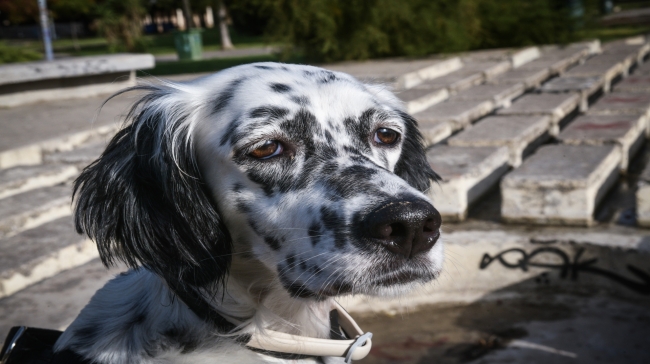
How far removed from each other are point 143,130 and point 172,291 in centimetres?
57

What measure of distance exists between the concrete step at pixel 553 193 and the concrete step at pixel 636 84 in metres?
3.44

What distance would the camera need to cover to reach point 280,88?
241 centimetres

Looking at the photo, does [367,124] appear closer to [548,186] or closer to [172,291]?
[172,291]

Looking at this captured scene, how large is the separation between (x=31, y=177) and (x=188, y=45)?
16951 mm

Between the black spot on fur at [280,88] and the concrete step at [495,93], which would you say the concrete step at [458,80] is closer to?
the concrete step at [495,93]

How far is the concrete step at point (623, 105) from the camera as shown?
257 inches

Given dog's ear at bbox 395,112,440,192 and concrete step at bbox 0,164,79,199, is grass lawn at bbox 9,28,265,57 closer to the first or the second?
concrete step at bbox 0,164,79,199

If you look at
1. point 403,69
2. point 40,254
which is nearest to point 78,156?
point 40,254

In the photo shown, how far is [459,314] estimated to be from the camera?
4.12m

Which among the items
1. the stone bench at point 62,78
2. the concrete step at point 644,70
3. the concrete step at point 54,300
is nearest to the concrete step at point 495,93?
the concrete step at point 644,70

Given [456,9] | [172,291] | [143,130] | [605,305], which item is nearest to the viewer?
[172,291]

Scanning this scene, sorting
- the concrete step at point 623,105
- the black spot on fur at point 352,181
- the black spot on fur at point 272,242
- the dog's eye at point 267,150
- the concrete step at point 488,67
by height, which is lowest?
the concrete step at point 623,105

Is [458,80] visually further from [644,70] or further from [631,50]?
[631,50]

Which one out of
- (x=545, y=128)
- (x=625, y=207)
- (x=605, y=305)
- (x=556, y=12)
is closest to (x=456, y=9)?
(x=556, y=12)
